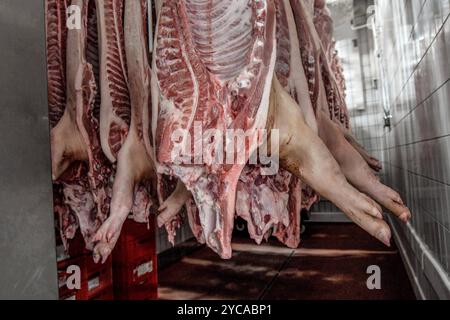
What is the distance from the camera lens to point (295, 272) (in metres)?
4.44

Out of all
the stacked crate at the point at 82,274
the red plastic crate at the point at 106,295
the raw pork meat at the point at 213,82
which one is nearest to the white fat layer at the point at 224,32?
the raw pork meat at the point at 213,82

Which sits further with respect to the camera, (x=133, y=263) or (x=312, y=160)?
(x=133, y=263)

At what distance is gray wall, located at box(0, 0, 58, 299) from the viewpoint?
899mm

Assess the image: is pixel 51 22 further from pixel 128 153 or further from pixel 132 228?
pixel 132 228

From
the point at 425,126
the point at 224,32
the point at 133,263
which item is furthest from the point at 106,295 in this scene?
the point at 425,126

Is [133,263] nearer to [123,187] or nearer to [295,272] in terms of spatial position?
[123,187]

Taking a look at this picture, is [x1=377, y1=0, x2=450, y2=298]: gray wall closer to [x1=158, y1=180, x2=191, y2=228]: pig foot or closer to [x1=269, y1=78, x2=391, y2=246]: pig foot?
[x1=269, y1=78, x2=391, y2=246]: pig foot

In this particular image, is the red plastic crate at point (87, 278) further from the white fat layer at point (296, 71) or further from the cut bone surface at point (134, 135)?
the white fat layer at point (296, 71)

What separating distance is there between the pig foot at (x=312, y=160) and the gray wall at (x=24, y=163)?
710 millimetres

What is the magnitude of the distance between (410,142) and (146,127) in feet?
6.67

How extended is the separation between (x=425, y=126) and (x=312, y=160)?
116 cm

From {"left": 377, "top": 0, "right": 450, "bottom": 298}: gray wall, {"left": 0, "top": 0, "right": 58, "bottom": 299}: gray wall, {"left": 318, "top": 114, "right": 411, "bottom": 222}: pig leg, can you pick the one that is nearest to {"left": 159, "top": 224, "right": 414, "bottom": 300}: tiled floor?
{"left": 377, "top": 0, "right": 450, "bottom": 298}: gray wall

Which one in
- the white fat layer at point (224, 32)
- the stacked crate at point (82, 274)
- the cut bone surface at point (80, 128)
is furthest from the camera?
the stacked crate at point (82, 274)

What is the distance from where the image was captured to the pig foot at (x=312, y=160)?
1.32 metres
